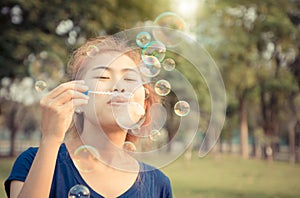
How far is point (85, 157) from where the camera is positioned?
1.62 m

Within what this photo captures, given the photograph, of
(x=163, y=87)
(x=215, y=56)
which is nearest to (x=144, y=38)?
(x=163, y=87)

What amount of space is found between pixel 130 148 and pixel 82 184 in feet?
1.35

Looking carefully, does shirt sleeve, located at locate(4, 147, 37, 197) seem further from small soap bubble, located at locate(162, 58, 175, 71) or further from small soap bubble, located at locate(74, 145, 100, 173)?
small soap bubble, located at locate(162, 58, 175, 71)

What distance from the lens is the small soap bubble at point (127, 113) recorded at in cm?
158

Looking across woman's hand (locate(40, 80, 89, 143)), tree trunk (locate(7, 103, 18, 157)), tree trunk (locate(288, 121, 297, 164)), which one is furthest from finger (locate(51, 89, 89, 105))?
tree trunk (locate(288, 121, 297, 164))

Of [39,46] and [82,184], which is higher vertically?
[39,46]

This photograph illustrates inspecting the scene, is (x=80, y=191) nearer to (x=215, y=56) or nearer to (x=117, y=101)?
(x=117, y=101)

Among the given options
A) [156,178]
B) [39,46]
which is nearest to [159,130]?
[156,178]

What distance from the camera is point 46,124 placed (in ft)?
4.14

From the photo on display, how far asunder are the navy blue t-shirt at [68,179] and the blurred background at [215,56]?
1130 millimetres

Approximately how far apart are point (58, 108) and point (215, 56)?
20.3m

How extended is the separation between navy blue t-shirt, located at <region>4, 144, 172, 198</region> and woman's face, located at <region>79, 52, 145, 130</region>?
0.56ft

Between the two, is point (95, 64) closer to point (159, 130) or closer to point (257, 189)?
point (159, 130)

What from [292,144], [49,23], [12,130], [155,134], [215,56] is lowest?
[292,144]
